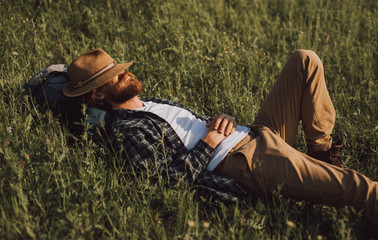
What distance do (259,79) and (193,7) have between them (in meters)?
2.28

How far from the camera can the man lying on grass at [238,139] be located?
274cm

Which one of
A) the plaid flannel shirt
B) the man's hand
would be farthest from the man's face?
the man's hand

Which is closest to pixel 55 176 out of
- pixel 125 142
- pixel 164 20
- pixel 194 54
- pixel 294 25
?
pixel 125 142

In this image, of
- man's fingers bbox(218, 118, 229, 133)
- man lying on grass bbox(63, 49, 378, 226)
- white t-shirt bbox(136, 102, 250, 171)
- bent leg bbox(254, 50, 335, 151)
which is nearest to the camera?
man lying on grass bbox(63, 49, 378, 226)

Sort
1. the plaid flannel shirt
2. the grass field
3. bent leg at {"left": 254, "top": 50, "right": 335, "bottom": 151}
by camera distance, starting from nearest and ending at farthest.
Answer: the grass field < the plaid flannel shirt < bent leg at {"left": 254, "top": 50, "right": 335, "bottom": 151}

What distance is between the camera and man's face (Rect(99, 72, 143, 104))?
11.4ft

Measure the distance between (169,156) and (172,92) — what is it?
167 centimetres

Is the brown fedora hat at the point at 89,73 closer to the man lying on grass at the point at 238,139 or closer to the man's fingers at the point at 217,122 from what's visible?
the man lying on grass at the point at 238,139

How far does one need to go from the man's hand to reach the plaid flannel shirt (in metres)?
0.07

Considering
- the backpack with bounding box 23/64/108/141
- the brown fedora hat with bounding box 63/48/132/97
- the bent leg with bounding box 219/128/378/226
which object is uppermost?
the brown fedora hat with bounding box 63/48/132/97

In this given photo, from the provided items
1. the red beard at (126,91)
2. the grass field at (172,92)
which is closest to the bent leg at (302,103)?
the grass field at (172,92)

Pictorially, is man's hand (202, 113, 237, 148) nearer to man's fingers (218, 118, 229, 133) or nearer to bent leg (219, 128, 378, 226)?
man's fingers (218, 118, 229, 133)

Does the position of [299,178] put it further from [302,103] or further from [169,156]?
[169,156]

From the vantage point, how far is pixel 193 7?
21.1 feet
